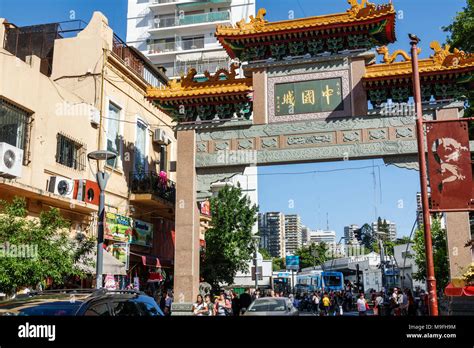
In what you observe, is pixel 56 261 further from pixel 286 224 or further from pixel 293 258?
pixel 286 224

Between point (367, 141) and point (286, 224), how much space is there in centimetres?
14665

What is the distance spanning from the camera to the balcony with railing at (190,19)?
1924 inches

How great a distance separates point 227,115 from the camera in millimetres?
18906

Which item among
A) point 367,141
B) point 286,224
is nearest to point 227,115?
point 367,141

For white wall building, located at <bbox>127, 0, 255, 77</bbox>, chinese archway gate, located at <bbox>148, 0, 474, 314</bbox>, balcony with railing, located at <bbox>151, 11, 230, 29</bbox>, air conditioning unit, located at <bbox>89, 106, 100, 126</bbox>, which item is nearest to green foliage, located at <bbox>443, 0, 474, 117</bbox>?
chinese archway gate, located at <bbox>148, 0, 474, 314</bbox>

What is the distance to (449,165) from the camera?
9750 millimetres

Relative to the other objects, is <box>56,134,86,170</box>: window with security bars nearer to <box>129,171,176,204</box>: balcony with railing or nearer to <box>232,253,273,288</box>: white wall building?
<box>129,171,176,204</box>: balcony with railing

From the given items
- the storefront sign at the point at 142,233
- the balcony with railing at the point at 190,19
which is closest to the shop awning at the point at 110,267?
the storefront sign at the point at 142,233

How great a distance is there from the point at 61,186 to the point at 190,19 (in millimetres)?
36833

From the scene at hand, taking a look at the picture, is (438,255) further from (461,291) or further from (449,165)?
(461,291)

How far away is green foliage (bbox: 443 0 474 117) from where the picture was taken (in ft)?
67.4

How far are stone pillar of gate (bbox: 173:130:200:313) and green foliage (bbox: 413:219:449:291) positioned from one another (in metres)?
12.9

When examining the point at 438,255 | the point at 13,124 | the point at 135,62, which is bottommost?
the point at 438,255

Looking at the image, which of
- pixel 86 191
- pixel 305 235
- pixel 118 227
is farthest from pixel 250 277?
pixel 305 235
